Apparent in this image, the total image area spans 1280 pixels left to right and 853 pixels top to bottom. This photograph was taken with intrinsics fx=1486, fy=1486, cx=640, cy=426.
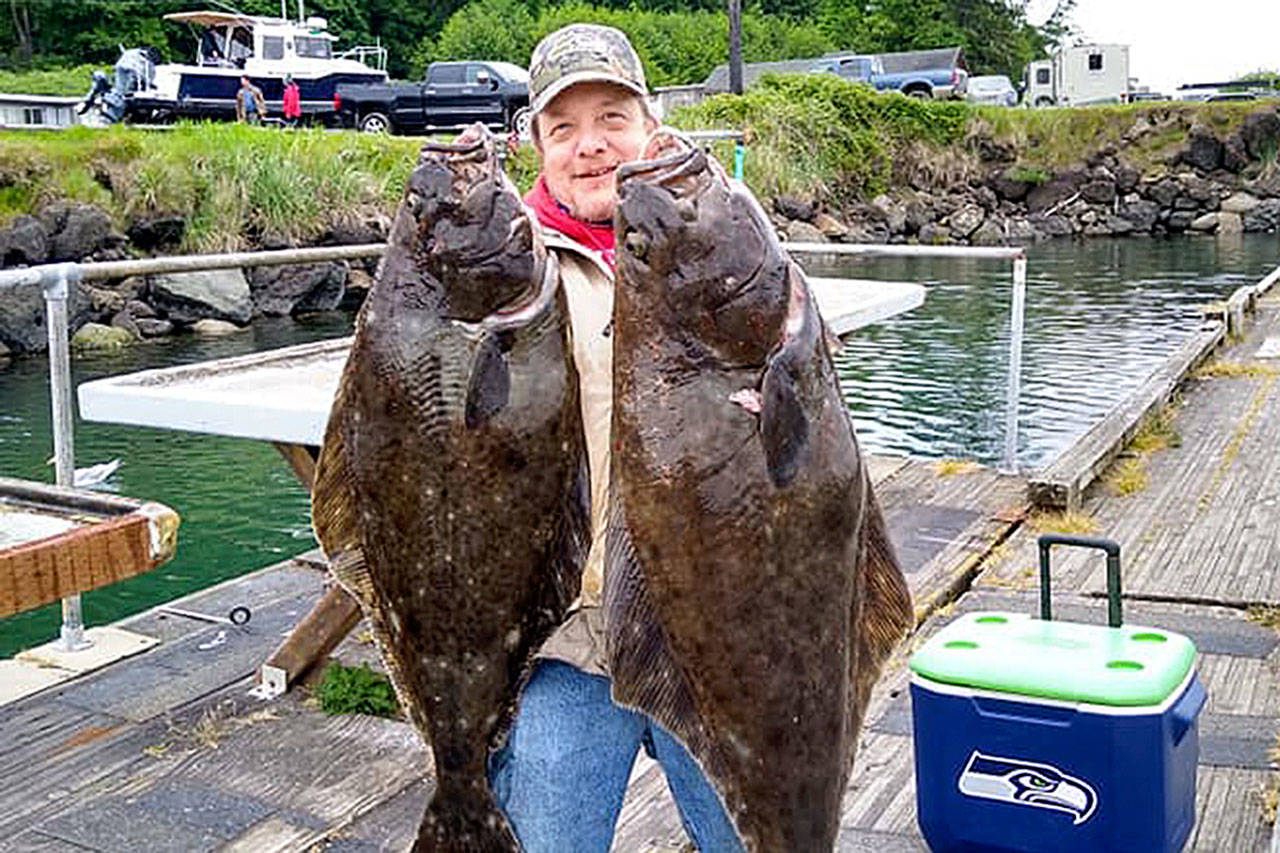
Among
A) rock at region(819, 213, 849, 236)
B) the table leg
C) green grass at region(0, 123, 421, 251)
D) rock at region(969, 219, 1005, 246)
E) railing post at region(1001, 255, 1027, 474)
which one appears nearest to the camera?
the table leg

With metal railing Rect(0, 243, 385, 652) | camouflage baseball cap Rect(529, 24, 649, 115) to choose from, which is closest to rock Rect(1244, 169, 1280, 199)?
metal railing Rect(0, 243, 385, 652)

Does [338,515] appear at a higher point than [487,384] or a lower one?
lower

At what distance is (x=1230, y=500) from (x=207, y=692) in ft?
19.9

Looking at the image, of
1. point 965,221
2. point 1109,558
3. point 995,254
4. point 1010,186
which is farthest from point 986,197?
point 1109,558

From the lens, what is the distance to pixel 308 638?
587cm

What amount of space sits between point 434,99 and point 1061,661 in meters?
37.9

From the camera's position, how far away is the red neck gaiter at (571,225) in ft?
9.04

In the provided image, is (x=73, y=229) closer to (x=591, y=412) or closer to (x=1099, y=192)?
(x=591, y=412)

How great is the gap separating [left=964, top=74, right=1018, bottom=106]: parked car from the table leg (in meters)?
55.7

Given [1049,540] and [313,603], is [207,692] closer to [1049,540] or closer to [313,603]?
[313,603]

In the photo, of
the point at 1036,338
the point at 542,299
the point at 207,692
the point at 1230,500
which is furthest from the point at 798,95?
the point at 542,299

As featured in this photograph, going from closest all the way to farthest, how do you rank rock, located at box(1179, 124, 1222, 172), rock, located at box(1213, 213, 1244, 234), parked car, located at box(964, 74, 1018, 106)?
rock, located at box(1213, 213, 1244, 234) → rock, located at box(1179, 124, 1222, 172) → parked car, located at box(964, 74, 1018, 106)

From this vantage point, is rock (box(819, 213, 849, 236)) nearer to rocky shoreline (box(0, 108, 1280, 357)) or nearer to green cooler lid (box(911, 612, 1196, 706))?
rocky shoreline (box(0, 108, 1280, 357))

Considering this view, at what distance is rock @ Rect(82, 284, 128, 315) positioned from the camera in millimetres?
23453
